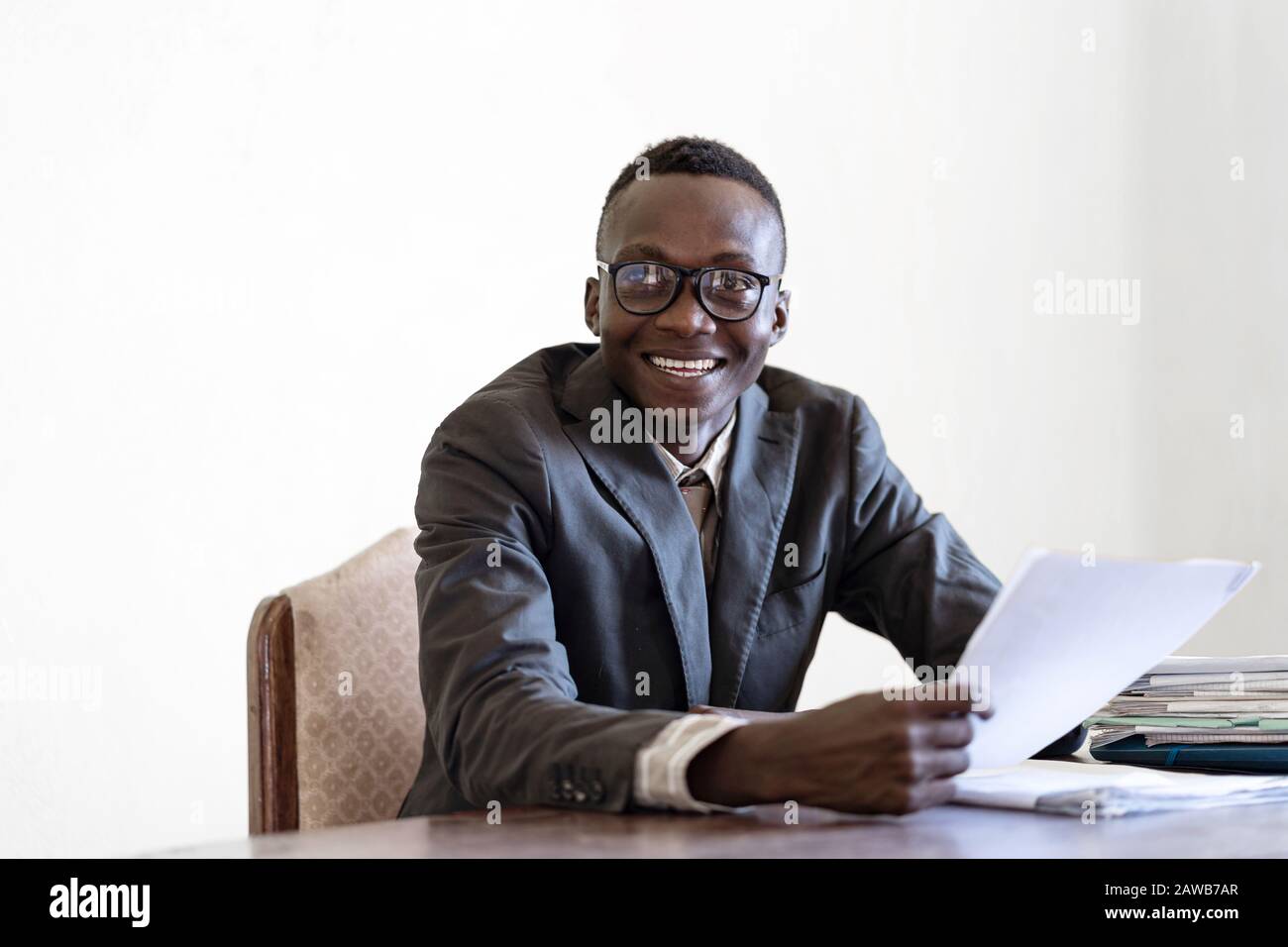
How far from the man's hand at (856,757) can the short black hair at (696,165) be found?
0.84 m

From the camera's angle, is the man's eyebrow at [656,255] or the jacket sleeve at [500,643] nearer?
the jacket sleeve at [500,643]

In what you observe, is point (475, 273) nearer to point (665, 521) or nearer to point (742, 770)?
point (665, 521)

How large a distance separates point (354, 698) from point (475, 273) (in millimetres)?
1574

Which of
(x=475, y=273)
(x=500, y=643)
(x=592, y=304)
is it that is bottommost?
(x=500, y=643)

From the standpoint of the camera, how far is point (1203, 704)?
1352 mm

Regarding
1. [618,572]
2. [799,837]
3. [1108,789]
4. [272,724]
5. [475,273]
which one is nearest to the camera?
[799,837]

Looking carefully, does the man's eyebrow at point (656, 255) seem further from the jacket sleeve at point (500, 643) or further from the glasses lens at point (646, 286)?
the jacket sleeve at point (500, 643)

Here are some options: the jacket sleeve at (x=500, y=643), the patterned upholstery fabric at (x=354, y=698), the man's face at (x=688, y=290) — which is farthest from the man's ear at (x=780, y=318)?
the patterned upholstery fabric at (x=354, y=698)

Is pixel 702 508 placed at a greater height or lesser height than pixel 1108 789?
greater

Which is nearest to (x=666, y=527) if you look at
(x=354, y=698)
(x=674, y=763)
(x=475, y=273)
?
(x=354, y=698)

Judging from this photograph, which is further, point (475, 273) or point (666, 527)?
point (475, 273)

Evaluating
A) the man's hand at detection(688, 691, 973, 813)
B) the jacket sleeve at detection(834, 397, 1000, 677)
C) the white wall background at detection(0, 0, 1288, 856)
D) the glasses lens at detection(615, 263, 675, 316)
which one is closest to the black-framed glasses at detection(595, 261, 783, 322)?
the glasses lens at detection(615, 263, 675, 316)

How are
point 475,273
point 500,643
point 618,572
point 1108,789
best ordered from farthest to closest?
1. point 475,273
2. point 618,572
3. point 500,643
4. point 1108,789

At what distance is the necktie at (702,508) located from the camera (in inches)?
Result: 63.4
